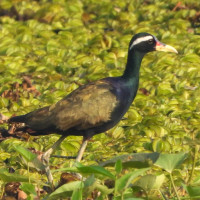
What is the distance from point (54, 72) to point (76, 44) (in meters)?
0.92

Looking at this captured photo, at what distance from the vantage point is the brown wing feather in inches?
246

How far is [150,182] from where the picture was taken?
4273mm

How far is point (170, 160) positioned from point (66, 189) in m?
0.68

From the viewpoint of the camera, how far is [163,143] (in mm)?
6762

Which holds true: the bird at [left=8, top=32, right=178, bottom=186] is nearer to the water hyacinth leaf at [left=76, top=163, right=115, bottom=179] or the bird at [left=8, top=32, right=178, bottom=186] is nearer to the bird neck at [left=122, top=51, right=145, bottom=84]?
the bird neck at [left=122, top=51, right=145, bottom=84]

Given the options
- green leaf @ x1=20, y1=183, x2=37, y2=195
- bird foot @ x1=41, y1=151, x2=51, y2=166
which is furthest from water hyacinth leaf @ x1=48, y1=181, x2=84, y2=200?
bird foot @ x1=41, y1=151, x2=51, y2=166

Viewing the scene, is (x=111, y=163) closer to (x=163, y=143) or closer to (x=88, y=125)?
(x=88, y=125)

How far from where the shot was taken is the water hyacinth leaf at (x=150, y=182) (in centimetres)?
424

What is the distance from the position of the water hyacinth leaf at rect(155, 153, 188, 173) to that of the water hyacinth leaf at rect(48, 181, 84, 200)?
0.50 m

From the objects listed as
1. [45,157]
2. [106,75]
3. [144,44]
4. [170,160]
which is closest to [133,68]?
[144,44]

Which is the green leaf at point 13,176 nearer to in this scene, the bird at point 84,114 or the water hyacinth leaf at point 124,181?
the water hyacinth leaf at point 124,181

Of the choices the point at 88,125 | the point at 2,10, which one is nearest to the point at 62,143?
the point at 88,125

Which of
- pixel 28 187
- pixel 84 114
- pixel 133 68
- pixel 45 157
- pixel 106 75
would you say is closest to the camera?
pixel 28 187

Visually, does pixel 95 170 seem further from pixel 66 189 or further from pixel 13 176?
pixel 13 176
